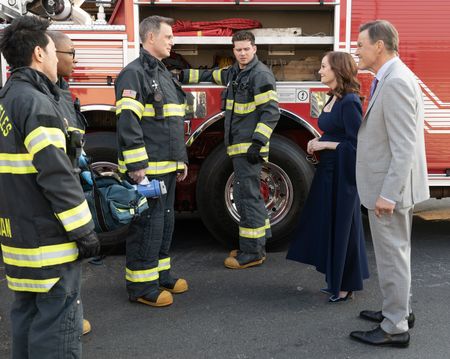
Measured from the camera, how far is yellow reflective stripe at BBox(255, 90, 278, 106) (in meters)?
4.29

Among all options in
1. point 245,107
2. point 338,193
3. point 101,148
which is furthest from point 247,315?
point 101,148

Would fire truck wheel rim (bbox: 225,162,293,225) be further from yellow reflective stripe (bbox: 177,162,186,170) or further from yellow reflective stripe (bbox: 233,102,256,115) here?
yellow reflective stripe (bbox: 177,162,186,170)

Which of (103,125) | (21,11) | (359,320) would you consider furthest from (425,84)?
(21,11)

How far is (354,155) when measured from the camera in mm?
3613

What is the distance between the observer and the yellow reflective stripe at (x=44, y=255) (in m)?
2.27

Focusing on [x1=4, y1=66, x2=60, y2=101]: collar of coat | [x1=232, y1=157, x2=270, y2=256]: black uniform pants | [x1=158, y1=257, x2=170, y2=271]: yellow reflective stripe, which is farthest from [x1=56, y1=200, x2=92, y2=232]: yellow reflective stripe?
[x1=232, y1=157, x2=270, y2=256]: black uniform pants

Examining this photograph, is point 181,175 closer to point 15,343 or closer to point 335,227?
point 335,227

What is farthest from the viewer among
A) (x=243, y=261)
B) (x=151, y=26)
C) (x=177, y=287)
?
(x=243, y=261)

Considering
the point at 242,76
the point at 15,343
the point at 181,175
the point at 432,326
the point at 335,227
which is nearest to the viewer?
the point at 15,343

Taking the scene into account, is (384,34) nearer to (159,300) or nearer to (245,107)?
(245,107)

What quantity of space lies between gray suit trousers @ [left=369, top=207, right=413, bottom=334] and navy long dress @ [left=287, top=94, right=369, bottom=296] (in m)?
0.58

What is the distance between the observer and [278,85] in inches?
183

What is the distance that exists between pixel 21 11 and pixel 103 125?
1.13 meters

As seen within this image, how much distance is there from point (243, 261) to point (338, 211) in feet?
3.66
